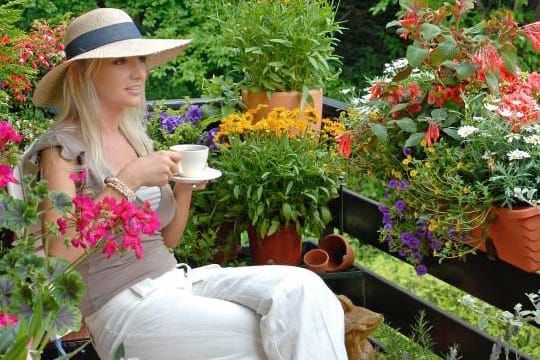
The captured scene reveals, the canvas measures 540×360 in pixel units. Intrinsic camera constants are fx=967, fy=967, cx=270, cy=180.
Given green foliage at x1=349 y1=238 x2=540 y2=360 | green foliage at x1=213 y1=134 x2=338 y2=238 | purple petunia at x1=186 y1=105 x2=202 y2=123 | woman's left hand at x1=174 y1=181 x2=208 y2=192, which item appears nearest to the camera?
woman's left hand at x1=174 y1=181 x2=208 y2=192

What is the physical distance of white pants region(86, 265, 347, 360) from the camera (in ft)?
6.81

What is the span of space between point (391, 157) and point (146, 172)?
75cm

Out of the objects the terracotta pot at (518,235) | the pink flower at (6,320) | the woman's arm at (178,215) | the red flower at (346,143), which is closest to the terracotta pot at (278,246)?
the red flower at (346,143)

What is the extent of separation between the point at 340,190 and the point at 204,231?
46 cm

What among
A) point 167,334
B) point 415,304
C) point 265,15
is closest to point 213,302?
point 167,334

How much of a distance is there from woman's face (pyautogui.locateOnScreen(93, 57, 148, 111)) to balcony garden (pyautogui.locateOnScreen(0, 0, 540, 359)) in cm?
31

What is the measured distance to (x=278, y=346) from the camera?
2.08 metres

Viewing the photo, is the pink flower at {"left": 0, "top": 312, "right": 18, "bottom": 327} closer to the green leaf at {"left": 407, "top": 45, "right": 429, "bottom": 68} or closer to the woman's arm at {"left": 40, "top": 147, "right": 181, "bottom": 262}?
the woman's arm at {"left": 40, "top": 147, "right": 181, "bottom": 262}

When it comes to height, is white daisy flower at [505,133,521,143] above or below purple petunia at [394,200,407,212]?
above

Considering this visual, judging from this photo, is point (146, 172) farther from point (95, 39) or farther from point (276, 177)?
point (276, 177)

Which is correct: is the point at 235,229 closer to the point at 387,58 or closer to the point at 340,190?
the point at 340,190

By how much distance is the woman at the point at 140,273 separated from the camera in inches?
82.7

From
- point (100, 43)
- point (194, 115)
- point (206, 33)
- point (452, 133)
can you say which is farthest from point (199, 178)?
point (206, 33)

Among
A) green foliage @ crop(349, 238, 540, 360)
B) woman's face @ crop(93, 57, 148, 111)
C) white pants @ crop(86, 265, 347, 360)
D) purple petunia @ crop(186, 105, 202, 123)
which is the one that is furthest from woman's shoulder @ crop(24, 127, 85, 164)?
green foliage @ crop(349, 238, 540, 360)
